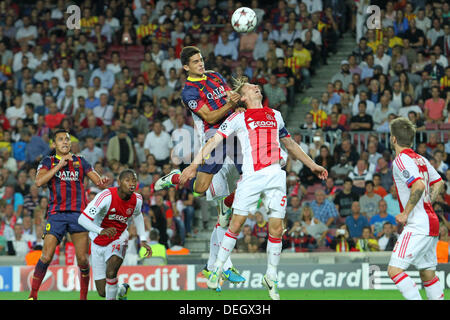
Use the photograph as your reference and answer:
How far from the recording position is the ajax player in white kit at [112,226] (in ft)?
38.6

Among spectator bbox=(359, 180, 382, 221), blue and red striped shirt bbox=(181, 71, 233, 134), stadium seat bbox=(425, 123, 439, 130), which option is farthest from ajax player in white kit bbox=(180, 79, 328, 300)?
stadium seat bbox=(425, 123, 439, 130)

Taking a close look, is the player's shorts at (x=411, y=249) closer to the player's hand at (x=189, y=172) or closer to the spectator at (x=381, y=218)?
the player's hand at (x=189, y=172)

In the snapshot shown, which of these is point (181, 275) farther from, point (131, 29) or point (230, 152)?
point (131, 29)

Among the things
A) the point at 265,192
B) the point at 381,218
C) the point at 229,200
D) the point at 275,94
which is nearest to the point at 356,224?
the point at 381,218

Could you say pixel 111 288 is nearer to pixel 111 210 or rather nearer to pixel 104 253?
pixel 104 253

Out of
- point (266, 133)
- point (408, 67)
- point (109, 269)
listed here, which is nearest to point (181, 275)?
point (109, 269)

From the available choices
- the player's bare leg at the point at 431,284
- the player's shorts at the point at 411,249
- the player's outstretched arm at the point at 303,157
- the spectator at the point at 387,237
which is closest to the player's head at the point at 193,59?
the player's outstretched arm at the point at 303,157

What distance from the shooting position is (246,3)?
23.5m

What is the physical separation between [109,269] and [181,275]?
12.8ft

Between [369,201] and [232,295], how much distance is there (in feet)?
14.8

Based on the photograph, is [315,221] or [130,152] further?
[130,152]

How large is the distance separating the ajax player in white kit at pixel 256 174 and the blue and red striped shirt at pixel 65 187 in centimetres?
254
